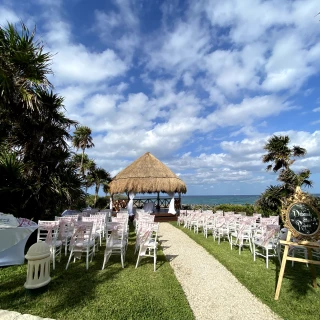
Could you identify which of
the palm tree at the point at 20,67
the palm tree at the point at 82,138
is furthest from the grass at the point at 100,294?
the palm tree at the point at 82,138

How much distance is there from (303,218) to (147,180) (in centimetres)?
1239

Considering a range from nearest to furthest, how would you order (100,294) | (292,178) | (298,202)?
(100,294)
(298,202)
(292,178)

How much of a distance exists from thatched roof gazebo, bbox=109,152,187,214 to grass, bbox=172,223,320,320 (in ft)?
30.4

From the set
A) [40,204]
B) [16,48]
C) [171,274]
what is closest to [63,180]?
[40,204]

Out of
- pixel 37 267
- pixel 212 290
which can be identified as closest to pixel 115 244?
pixel 37 267

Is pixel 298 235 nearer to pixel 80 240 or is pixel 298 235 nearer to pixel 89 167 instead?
pixel 80 240

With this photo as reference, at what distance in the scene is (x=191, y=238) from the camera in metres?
8.59

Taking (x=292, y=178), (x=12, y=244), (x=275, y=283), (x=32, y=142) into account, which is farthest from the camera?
(x=292, y=178)

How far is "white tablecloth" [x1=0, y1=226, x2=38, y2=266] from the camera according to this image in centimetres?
498

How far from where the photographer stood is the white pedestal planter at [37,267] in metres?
3.52

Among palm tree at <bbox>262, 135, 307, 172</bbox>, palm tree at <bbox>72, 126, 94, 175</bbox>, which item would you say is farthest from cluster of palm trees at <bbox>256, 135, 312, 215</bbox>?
palm tree at <bbox>72, 126, 94, 175</bbox>

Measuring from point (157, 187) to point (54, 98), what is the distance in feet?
30.1

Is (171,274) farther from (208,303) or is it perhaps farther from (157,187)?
(157,187)

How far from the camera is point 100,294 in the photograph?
367cm
